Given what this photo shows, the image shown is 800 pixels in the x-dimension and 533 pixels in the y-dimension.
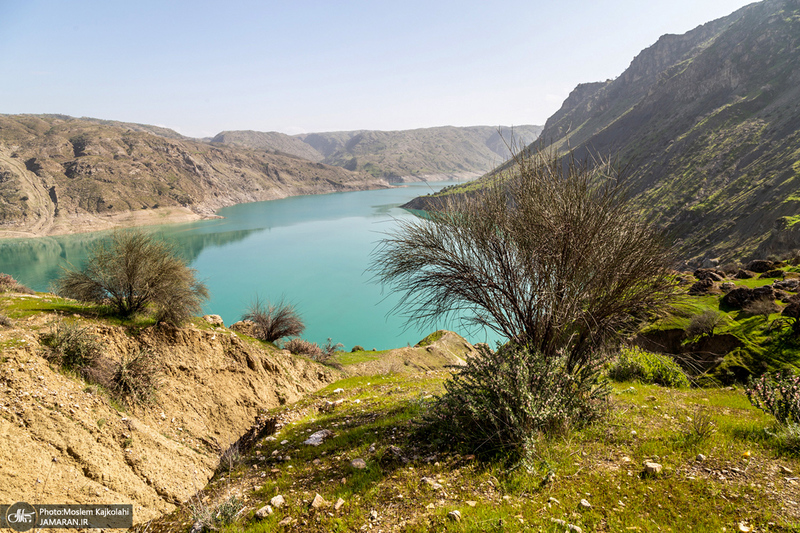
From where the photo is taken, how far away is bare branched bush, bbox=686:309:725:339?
9.50 metres

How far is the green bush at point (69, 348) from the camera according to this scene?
6.95 m

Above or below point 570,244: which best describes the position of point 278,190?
above

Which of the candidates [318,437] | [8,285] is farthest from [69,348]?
[8,285]

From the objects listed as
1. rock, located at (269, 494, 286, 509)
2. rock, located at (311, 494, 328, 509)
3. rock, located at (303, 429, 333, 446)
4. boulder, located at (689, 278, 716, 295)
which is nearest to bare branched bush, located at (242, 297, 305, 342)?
rock, located at (303, 429, 333, 446)

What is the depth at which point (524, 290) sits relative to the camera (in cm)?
534

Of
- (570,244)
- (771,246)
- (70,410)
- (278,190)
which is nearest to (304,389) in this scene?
(70,410)

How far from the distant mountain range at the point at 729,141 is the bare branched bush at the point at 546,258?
8017mm

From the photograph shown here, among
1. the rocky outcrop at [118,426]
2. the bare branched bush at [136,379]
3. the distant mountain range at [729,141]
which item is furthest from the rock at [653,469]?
the distant mountain range at [729,141]

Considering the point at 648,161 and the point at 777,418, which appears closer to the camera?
the point at 777,418

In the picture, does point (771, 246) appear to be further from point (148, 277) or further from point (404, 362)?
point (148, 277)

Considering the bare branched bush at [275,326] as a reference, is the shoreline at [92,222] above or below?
above

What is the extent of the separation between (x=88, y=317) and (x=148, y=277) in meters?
1.74

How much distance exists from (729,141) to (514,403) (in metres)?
63.9

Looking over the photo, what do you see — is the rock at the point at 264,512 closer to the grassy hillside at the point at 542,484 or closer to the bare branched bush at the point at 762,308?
the grassy hillside at the point at 542,484
